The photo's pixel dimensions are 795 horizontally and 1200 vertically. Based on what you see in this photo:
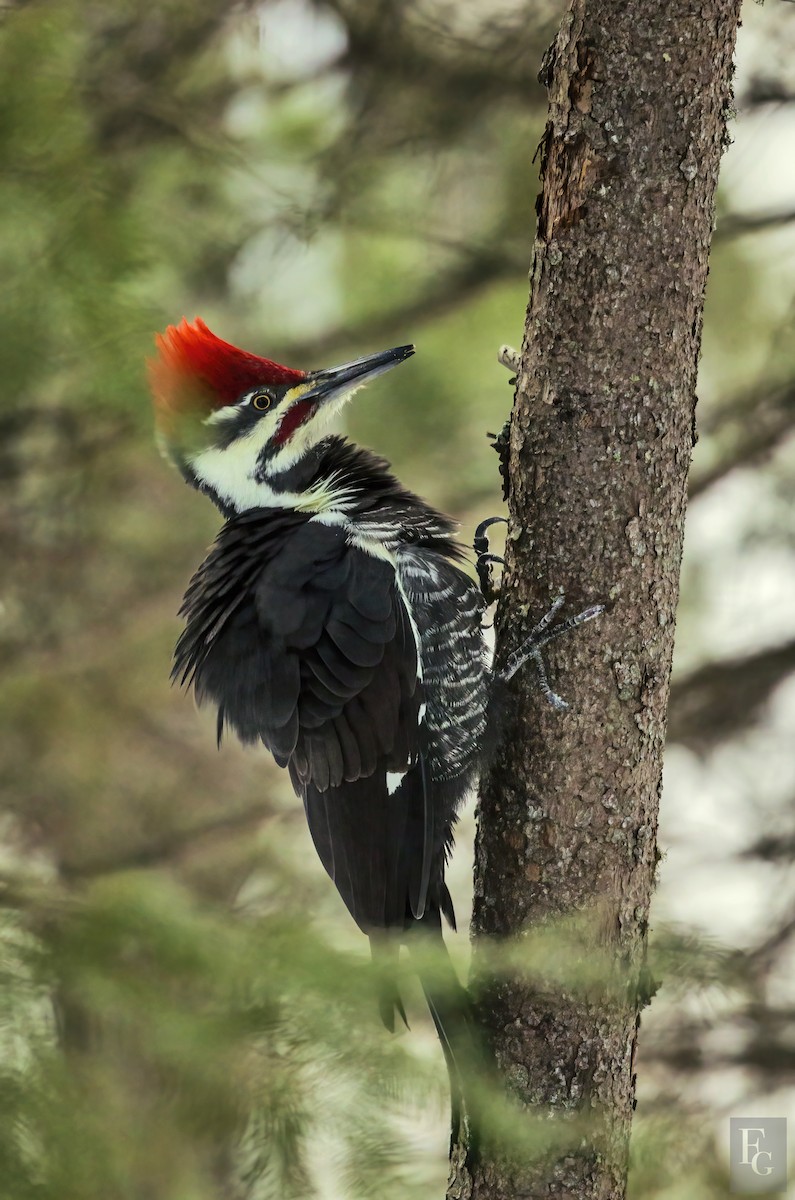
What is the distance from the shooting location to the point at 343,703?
1.81 metres

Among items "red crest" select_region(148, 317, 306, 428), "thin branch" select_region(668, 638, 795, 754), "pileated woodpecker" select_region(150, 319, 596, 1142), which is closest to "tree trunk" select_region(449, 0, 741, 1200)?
"pileated woodpecker" select_region(150, 319, 596, 1142)

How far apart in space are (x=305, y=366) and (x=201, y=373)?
780mm

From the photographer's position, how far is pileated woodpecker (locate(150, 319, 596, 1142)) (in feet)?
5.93

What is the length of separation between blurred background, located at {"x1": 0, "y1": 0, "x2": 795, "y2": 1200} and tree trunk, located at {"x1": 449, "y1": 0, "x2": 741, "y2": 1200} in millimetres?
168

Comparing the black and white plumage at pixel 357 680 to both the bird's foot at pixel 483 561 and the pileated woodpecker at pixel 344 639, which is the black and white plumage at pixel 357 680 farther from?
the bird's foot at pixel 483 561

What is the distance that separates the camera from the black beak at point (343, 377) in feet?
6.61

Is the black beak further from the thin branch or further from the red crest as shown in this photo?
the thin branch

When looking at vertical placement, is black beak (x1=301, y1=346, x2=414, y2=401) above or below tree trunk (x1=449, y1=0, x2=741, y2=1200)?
above

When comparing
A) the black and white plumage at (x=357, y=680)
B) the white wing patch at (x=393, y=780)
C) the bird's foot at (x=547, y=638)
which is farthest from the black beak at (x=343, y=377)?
the white wing patch at (x=393, y=780)

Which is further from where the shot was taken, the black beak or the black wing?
the black beak

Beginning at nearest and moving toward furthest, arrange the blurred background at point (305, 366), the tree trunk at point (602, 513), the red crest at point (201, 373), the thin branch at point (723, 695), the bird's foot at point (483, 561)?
the blurred background at point (305, 366) → the tree trunk at point (602, 513) → the red crest at point (201, 373) → the bird's foot at point (483, 561) → the thin branch at point (723, 695)

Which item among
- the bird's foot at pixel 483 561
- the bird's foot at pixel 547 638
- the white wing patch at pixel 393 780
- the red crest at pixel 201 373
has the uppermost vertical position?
the red crest at pixel 201 373

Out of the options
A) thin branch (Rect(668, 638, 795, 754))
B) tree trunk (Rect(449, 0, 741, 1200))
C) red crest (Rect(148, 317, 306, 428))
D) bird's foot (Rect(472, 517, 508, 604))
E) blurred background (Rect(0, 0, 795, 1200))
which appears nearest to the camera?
blurred background (Rect(0, 0, 795, 1200))

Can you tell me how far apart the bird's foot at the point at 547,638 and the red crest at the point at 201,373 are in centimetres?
75
